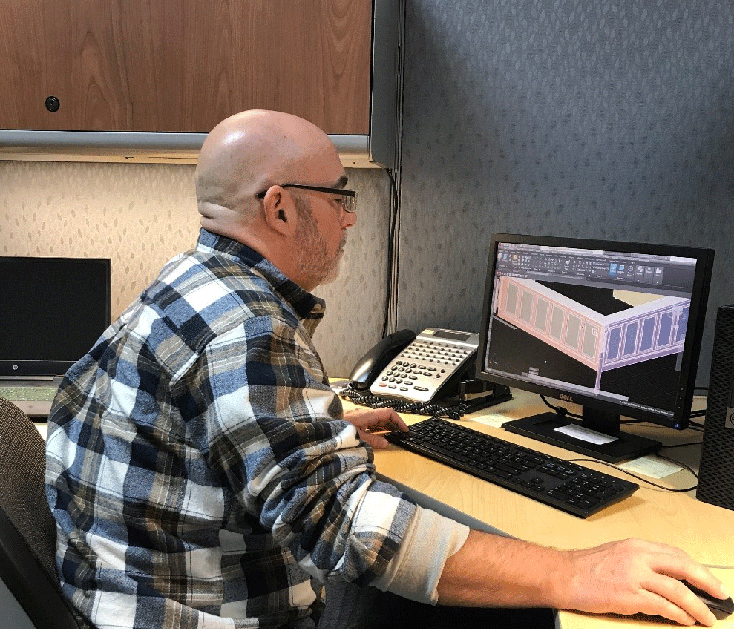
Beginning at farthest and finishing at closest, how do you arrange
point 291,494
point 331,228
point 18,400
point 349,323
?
point 349,323
point 18,400
point 331,228
point 291,494

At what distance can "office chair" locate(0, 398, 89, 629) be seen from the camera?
764 millimetres

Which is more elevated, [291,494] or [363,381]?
[291,494]

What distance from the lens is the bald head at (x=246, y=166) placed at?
39.4 inches

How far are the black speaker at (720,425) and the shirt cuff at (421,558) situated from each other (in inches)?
18.5

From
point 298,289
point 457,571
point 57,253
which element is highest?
point 298,289

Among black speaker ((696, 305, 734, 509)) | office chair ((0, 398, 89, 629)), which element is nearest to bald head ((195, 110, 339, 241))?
office chair ((0, 398, 89, 629))

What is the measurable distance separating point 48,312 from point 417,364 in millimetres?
815

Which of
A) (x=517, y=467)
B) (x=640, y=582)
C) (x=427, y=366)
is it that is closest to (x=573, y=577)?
(x=640, y=582)

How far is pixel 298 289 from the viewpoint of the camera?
38.5 inches

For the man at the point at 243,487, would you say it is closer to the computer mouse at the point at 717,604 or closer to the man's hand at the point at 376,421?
the computer mouse at the point at 717,604

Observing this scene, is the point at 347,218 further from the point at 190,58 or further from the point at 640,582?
the point at 640,582

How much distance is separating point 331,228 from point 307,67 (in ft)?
1.50

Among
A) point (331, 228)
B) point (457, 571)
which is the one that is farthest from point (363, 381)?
point (457, 571)

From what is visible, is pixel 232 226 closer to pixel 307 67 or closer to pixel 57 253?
pixel 307 67
